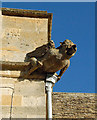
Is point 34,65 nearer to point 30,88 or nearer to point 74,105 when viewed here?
point 30,88

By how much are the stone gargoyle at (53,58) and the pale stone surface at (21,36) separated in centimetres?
35

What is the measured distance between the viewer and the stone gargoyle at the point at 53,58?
4.47m

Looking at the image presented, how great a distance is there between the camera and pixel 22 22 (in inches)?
216

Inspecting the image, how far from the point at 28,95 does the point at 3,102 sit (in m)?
0.40

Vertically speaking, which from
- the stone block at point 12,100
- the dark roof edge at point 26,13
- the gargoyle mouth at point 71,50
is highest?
the dark roof edge at point 26,13

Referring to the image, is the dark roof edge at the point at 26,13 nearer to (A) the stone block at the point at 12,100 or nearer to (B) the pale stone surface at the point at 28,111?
(A) the stone block at the point at 12,100

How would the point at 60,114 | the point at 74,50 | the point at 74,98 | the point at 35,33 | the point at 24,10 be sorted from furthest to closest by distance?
the point at 74,98
the point at 60,114
the point at 24,10
the point at 35,33
the point at 74,50

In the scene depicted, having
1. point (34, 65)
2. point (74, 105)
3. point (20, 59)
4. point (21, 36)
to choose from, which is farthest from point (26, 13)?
point (74, 105)

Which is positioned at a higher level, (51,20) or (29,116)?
(51,20)

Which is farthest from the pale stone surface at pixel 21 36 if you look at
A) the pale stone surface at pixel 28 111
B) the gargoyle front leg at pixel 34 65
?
the pale stone surface at pixel 28 111

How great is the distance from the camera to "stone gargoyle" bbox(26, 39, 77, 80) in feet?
14.7

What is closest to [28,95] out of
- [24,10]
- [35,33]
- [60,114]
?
[35,33]

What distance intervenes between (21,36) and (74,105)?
13.1 ft

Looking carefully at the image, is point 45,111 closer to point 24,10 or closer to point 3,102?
point 3,102
